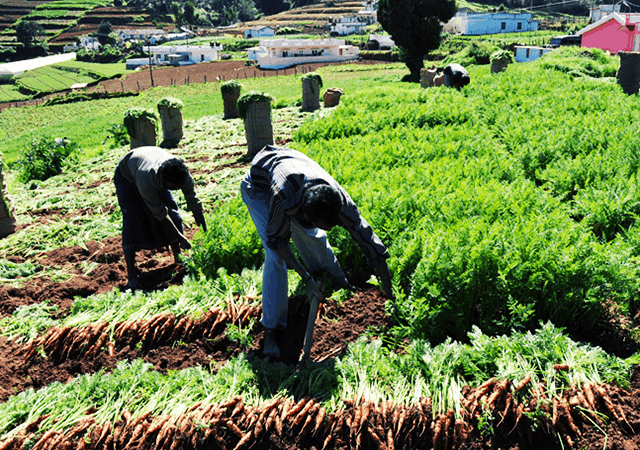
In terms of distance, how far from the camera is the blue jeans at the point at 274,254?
3.91 m

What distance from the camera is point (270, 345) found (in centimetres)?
394

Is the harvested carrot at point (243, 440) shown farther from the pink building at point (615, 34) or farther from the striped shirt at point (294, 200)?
the pink building at point (615, 34)

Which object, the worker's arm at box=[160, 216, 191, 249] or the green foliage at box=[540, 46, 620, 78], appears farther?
the green foliage at box=[540, 46, 620, 78]

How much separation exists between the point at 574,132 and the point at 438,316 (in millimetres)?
5248

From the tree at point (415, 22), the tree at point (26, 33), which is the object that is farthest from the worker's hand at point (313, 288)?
the tree at point (26, 33)

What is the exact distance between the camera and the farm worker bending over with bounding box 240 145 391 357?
3.10 m

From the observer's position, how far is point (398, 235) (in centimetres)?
489

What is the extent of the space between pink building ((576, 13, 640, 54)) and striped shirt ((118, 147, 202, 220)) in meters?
33.8

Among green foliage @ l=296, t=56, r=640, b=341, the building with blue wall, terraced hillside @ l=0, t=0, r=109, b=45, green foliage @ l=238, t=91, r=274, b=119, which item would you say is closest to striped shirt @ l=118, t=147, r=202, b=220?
green foliage @ l=296, t=56, r=640, b=341

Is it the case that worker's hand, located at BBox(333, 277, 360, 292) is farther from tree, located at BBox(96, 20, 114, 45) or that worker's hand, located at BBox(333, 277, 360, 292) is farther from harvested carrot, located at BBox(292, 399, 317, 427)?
tree, located at BBox(96, 20, 114, 45)

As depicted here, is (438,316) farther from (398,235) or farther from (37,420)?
(37,420)

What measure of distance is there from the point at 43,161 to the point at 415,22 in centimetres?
2912

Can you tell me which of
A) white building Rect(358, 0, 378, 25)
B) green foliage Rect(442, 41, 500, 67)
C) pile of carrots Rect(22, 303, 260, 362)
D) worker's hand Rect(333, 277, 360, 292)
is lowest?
pile of carrots Rect(22, 303, 260, 362)

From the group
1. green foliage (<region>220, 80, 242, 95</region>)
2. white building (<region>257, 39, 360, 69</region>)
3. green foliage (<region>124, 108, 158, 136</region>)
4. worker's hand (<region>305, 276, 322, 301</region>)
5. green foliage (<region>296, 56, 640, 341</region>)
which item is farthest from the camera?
white building (<region>257, 39, 360, 69</region>)
